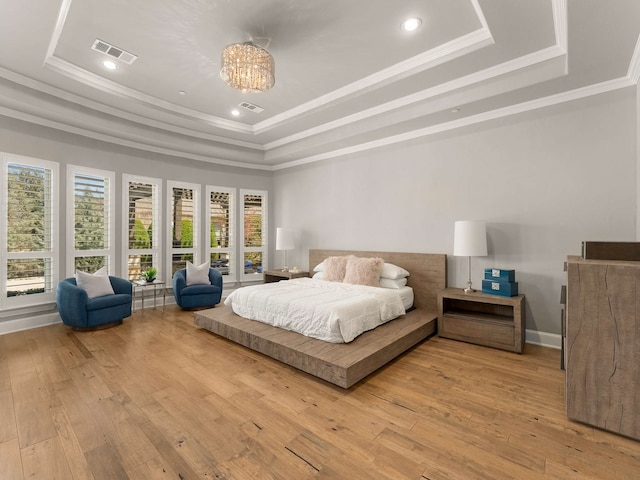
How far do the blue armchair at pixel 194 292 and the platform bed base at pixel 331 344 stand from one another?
1136 millimetres

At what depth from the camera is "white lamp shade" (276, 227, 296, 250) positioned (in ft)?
19.8

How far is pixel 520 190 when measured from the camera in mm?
3740

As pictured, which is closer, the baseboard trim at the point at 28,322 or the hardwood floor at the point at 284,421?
the hardwood floor at the point at 284,421

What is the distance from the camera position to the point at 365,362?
2.71m

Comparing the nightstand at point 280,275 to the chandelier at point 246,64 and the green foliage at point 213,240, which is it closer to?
the green foliage at point 213,240

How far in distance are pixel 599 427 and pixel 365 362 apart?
1.61 meters

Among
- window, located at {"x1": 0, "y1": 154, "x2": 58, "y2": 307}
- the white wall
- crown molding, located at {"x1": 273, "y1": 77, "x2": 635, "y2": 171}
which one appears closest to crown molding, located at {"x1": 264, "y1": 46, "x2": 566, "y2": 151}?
crown molding, located at {"x1": 273, "y1": 77, "x2": 635, "y2": 171}

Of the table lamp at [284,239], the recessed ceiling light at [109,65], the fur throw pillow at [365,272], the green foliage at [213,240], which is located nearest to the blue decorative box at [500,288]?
the fur throw pillow at [365,272]

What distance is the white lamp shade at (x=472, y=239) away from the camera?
12.0ft

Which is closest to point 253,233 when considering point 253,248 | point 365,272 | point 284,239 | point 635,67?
Result: point 253,248

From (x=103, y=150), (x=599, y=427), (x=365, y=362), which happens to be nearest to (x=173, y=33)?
(x=103, y=150)

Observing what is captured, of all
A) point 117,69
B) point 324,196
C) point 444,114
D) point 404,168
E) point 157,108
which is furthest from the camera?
point 324,196

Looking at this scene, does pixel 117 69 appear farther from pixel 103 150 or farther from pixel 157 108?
pixel 103 150

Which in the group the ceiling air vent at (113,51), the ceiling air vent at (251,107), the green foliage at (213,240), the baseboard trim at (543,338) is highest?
the ceiling air vent at (251,107)
